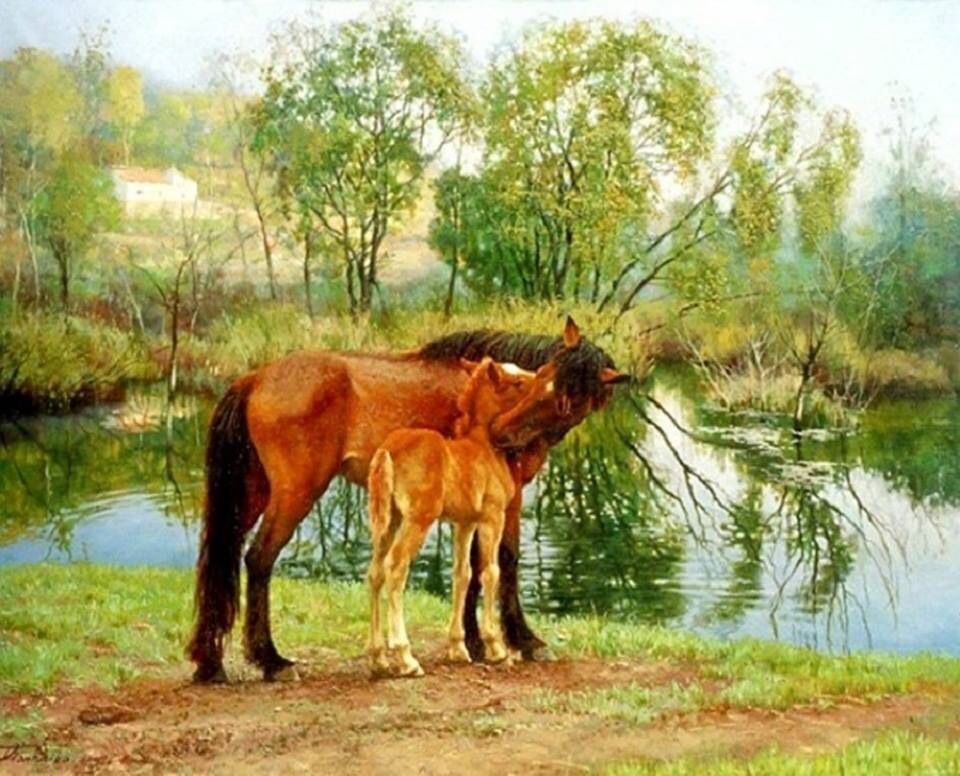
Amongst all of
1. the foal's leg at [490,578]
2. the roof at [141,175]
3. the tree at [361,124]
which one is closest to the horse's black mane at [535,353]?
the tree at [361,124]

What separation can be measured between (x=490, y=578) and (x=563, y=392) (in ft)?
1.95

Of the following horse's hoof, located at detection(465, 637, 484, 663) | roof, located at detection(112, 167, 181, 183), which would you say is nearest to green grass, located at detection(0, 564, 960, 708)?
horse's hoof, located at detection(465, 637, 484, 663)

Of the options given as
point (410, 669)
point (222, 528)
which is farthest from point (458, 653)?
point (222, 528)

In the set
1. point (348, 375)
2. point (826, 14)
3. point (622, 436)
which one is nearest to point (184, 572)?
point (348, 375)

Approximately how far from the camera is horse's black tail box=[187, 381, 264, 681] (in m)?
4.12

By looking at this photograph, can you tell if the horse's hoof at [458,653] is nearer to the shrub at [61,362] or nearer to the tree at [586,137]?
the tree at [586,137]

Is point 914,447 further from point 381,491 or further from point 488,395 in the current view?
point 381,491

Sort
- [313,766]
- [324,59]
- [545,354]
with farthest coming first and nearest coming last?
1. [324,59]
2. [545,354]
3. [313,766]

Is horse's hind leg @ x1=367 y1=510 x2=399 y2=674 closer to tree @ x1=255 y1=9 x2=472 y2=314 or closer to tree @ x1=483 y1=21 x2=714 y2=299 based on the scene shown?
tree @ x1=255 y1=9 x2=472 y2=314

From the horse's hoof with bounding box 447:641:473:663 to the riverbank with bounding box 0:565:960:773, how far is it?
0.03 metres

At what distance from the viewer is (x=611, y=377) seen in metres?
4.11

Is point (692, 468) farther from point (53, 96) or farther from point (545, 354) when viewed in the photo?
point (53, 96)

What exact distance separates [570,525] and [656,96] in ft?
4.64

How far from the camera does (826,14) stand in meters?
4.63
